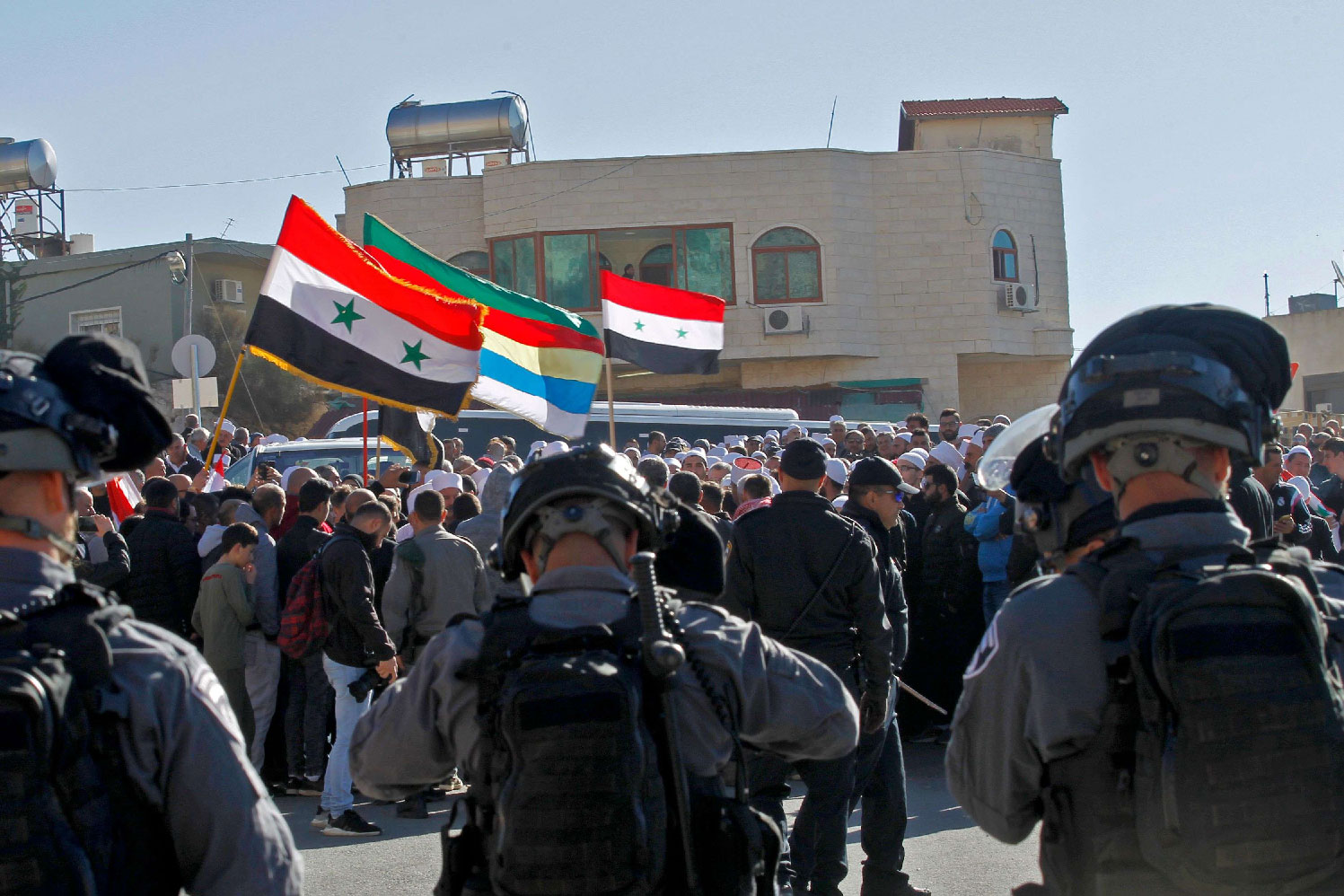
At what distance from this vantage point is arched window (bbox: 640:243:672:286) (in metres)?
32.5

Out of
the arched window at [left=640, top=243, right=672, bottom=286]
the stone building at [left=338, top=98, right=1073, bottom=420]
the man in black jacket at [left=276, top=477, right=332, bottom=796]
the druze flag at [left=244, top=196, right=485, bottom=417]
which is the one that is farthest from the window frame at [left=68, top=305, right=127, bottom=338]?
the man in black jacket at [left=276, top=477, right=332, bottom=796]

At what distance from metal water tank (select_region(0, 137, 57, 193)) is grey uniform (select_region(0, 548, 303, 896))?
4185cm

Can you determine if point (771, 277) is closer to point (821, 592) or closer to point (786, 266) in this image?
point (786, 266)

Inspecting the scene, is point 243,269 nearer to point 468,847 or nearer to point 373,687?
point 373,687

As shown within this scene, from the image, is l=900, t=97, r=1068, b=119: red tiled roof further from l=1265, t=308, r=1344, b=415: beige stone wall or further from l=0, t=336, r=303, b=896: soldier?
l=0, t=336, r=303, b=896: soldier

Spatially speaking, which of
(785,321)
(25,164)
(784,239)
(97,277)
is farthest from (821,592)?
(25,164)

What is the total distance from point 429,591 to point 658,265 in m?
25.2

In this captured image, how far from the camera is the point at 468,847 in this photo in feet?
9.54

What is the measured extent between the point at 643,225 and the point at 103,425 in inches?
1193

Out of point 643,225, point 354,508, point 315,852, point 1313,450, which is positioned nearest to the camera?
point 315,852

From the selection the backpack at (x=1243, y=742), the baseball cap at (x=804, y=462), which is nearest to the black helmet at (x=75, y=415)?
the backpack at (x=1243, y=742)

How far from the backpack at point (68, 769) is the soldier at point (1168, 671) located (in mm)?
1581

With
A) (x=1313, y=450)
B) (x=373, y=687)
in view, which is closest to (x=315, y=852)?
(x=373, y=687)

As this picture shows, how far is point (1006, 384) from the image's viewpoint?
1403 inches
